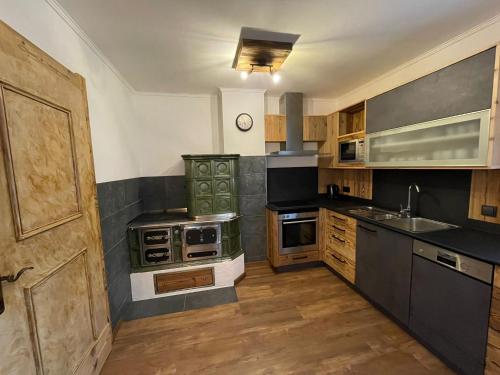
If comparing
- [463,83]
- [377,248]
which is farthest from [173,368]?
[463,83]

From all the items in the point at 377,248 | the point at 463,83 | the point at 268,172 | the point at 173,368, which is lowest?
the point at 173,368

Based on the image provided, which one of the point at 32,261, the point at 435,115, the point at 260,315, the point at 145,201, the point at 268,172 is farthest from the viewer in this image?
the point at 268,172

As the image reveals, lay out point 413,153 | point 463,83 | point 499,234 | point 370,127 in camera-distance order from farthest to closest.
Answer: point 370,127
point 413,153
point 499,234
point 463,83

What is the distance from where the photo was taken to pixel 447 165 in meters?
1.69

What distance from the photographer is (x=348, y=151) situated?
288 centimetres

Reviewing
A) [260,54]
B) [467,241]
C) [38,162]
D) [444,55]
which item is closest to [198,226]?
[38,162]

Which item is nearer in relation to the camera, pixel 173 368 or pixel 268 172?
pixel 173 368

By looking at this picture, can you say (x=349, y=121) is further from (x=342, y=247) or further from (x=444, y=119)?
(x=342, y=247)

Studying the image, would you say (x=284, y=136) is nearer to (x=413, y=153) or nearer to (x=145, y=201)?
(x=413, y=153)

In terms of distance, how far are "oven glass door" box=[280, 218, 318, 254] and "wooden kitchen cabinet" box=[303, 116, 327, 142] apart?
131 centimetres

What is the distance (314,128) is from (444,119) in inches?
69.6

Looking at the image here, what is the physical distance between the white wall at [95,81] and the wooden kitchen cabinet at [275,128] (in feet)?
6.29

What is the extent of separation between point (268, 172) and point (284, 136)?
623mm

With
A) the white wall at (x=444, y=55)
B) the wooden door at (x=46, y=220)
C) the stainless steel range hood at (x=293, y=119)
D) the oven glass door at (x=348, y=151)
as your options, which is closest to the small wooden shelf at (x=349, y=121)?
the oven glass door at (x=348, y=151)
